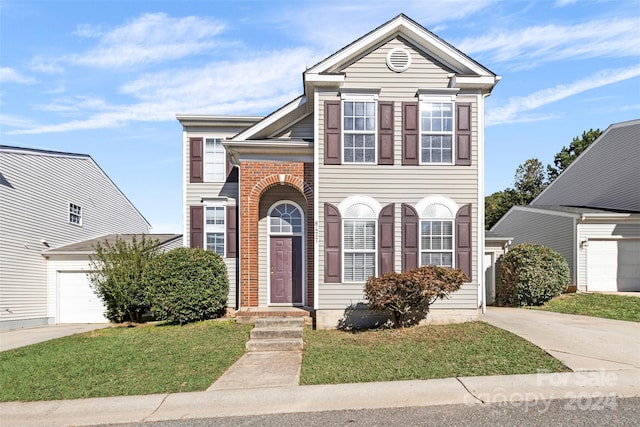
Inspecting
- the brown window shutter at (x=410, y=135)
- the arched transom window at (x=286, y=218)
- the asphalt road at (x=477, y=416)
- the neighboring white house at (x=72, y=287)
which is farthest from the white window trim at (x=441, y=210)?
the neighboring white house at (x=72, y=287)

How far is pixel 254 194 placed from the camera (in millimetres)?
11586

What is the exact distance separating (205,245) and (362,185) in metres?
5.70

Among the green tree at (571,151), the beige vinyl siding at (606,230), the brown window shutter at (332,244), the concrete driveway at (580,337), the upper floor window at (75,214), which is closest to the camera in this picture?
the concrete driveway at (580,337)

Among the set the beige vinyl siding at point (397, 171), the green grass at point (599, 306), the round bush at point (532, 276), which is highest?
the beige vinyl siding at point (397, 171)

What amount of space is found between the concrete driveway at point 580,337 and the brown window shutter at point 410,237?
7.64 feet

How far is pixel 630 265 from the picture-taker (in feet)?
54.7

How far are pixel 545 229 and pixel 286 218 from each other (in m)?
12.5

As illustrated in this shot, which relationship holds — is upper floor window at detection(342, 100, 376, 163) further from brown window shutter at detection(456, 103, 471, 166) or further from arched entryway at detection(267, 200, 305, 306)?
arched entryway at detection(267, 200, 305, 306)

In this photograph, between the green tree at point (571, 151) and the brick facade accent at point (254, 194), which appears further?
the green tree at point (571, 151)

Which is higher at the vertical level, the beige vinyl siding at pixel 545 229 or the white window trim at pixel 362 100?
the white window trim at pixel 362 100

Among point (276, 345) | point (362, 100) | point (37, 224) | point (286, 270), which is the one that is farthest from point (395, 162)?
point (37, 224)

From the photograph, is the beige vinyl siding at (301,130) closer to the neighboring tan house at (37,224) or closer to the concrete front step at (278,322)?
the concrete front step at (278,322)

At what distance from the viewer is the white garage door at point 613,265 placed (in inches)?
653

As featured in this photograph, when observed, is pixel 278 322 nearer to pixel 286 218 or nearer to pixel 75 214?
pixel 286 218
